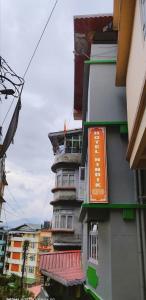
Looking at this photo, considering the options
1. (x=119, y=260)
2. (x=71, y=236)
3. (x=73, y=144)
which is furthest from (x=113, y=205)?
(x=73, y=144)

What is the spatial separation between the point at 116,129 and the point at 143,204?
99.6 inches

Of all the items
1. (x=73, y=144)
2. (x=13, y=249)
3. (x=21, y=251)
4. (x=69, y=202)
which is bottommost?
(x=21, y=251)

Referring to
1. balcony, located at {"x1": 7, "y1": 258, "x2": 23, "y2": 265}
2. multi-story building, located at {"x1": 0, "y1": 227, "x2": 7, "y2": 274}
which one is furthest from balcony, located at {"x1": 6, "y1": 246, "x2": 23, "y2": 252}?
balcony, located at {"x1": 7, "y1": 258, "x2": 23, "y2": 265}

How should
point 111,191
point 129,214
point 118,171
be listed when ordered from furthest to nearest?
1. point 118,171
2. point 111,191
3. point 129,214

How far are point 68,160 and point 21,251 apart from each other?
43.2m

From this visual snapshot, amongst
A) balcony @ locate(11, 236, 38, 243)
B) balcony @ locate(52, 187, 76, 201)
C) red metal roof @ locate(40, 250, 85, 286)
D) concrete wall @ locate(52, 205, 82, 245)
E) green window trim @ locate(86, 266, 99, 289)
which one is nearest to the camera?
green window trim @ locate(86, 266, 99, 289)

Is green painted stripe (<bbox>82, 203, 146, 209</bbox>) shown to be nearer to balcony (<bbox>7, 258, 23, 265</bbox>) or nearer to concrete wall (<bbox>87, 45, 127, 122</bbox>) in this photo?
concrete wall (<bbox>87, 45, 127, 122</bbox>)

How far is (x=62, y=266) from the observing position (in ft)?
44.5

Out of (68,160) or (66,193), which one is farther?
(68,160)

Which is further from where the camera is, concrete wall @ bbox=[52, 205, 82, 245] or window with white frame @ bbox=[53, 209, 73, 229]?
window with white frame @ bbox=[53, 209, 73, 229]

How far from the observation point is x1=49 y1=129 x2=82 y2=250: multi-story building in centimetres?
2089

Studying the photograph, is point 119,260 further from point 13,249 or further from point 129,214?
point 13,249

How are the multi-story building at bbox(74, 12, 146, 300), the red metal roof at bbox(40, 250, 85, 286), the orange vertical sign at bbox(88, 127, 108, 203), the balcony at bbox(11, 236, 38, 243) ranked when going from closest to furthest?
1. the multi-story building at bbox(74, 12, 146, 300)
2. the orange vertical sign at bbox(88, 127, 108, 203)
3. the red metal roof at bbox(40, 250, 85, 286)
4. the balcony at bbox(11, 236, 38, 243)

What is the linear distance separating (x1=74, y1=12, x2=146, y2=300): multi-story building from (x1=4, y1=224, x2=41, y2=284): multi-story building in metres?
49.3
